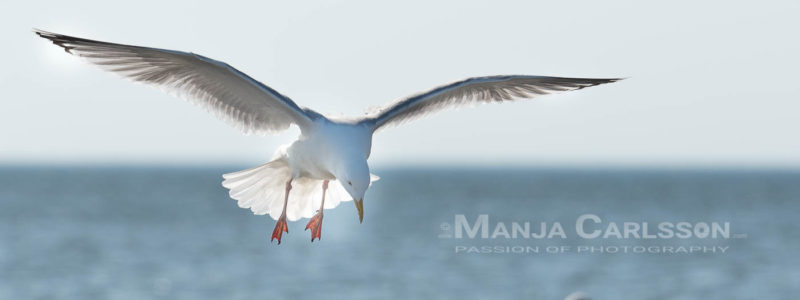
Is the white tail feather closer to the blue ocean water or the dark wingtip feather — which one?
the dark wingtip feather

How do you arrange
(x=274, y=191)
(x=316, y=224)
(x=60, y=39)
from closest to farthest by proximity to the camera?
1. (x=60, y=39)
2. (x=316, y=224)
3. (x=274, y=191)

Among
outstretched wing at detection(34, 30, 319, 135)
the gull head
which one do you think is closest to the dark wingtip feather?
outstretched wing at detection(34, 30, 319, 135)

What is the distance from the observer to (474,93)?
28.1 feet

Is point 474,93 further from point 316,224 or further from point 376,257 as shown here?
point 376,257

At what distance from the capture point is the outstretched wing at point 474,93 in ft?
25.5

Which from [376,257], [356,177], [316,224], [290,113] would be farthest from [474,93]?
[376,257]

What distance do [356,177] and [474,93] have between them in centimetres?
210

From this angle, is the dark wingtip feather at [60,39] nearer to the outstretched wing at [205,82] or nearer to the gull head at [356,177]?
the outstretched wing at [205,82]

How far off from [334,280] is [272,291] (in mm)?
2331

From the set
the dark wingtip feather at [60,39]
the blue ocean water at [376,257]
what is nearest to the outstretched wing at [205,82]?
the dark wingtip feather at [60,39]

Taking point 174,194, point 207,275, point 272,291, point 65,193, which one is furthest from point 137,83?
point 65,193

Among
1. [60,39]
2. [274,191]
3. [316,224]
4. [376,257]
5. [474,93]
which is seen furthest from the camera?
[376,257]

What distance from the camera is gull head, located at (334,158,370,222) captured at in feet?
21.9

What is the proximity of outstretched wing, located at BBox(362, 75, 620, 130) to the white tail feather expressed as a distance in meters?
0.84
